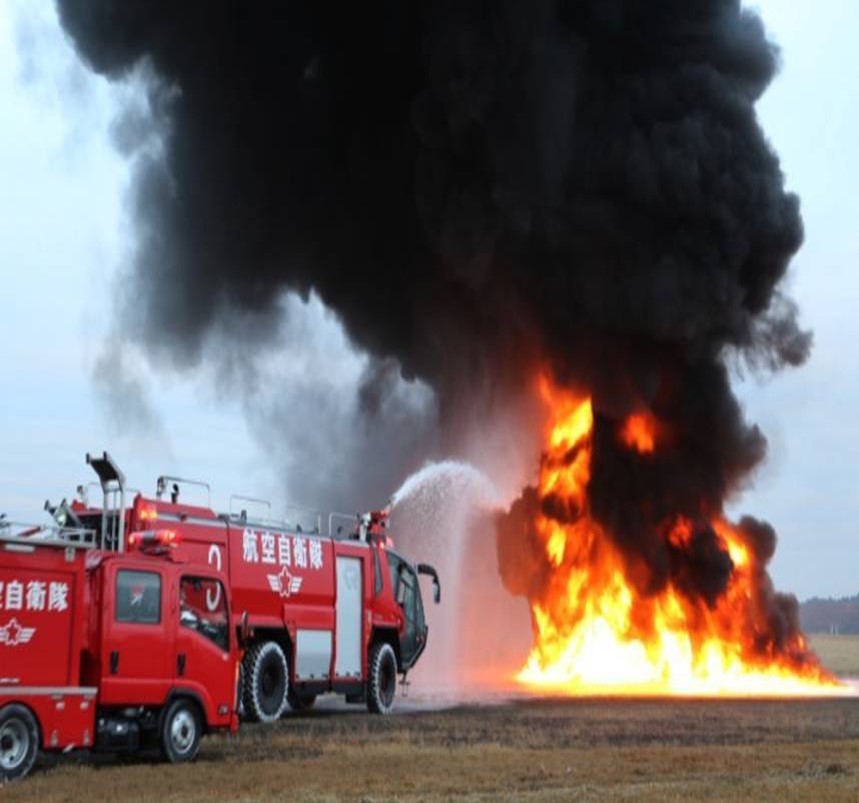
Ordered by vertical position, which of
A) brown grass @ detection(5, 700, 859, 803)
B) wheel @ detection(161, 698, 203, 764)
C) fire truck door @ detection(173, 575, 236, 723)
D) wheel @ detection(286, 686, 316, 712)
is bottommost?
brown grass @ detection(5, 700, 859, 803)

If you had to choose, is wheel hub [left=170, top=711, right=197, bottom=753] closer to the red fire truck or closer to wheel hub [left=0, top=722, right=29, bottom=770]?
the red fire truck

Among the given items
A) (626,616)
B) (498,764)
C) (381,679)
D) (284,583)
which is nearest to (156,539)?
(498,764)

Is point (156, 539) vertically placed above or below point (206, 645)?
above

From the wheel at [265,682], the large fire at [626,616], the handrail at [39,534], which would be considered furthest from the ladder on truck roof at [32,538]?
the large fire at [626,616]

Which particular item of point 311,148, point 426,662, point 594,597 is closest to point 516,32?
point 311,148

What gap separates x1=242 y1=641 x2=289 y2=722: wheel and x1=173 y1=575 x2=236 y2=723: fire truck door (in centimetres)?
528

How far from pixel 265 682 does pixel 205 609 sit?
6312mm

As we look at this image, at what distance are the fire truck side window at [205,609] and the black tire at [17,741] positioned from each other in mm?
2771

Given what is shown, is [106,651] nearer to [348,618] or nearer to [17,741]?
[17,741]

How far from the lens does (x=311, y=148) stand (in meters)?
46.8

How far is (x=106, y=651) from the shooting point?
16.0 meters

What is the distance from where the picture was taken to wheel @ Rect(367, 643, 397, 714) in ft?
87.4

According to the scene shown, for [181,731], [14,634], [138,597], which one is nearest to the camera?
[14,634]

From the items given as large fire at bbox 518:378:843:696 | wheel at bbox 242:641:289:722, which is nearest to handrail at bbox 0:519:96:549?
wheel at bbox 242:641:289:722
